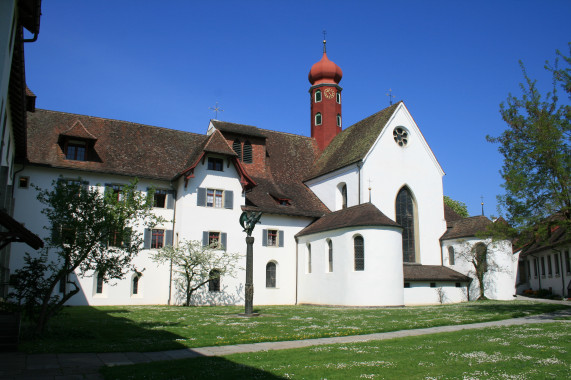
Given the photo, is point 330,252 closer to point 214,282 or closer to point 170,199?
point 214,282

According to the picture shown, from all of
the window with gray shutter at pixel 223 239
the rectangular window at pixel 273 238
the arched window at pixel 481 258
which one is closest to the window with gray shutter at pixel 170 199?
the window with gray shutter at pixel 223 239

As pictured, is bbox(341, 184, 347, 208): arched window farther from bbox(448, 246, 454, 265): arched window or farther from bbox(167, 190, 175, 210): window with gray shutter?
bbox(167, 190, 175, 210): window with gray shutter

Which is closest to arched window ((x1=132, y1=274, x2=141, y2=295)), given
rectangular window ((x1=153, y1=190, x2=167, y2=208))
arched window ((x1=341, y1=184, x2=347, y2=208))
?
rectangular window ((x1=153, y1=190, x2=167, y2=208))

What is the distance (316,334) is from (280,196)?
23.7 m

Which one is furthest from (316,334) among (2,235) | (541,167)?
(541,167)

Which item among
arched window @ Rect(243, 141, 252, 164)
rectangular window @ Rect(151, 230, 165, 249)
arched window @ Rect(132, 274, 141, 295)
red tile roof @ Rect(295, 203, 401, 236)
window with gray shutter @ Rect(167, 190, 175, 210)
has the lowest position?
arched window @ Rect(132, 274, 141, 295)

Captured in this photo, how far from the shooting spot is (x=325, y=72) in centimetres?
5028

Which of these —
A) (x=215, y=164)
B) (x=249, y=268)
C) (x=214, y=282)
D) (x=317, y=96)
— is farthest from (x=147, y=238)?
(x=317, y=96)

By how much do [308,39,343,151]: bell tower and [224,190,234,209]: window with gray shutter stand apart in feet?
50.1

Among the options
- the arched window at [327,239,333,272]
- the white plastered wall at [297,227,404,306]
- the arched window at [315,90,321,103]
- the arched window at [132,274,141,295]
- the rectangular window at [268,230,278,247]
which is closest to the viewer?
the white plastered wall at [297,227,404,306]

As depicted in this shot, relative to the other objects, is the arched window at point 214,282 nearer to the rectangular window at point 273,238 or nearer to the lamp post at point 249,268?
the rectangular window at point 273,238

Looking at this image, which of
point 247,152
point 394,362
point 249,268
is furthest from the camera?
point 247,152

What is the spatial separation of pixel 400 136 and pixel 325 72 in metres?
13.6

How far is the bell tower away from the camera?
49125 mm
